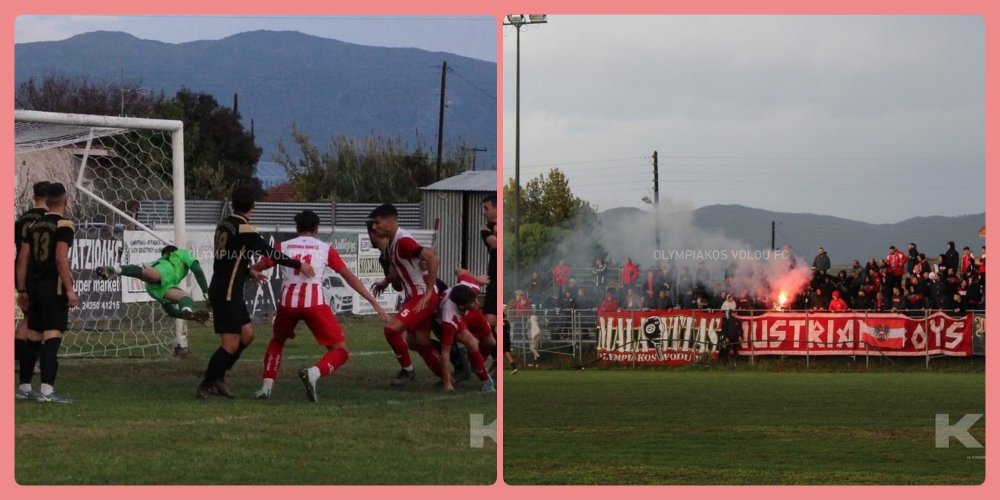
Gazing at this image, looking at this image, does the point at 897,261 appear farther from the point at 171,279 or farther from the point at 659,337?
the point at 171,279

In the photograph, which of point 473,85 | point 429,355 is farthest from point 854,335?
point 473,85

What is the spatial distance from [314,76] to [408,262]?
1.39m

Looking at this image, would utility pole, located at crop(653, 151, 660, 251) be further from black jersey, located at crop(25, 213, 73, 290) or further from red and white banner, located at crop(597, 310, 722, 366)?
black jersey, located at crop(25, 213, 73, 290)

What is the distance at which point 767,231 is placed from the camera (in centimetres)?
1006

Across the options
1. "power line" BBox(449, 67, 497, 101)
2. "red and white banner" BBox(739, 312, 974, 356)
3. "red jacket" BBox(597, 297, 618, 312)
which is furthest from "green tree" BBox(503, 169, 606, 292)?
"red and white banner" BBox(739, 312, 974, 356)

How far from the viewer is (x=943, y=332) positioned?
13.9 meters

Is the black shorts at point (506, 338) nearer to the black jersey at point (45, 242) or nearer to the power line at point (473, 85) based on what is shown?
the power line at point (473, 85)

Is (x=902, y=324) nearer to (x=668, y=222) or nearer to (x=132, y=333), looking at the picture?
(x=668, y=222)

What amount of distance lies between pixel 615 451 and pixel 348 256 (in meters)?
2.01

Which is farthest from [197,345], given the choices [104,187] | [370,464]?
[370,464]

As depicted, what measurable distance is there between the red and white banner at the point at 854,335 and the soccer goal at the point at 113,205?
20.1 feet

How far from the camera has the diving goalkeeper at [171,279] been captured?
9.10 metres

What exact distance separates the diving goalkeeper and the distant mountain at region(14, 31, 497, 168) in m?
1.57

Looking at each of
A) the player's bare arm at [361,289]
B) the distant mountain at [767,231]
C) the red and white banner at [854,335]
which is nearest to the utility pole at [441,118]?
the player's bare arm at [361,289]
